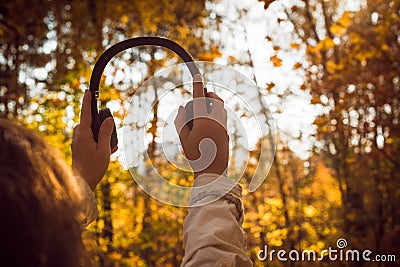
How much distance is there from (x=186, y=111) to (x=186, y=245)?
19cm

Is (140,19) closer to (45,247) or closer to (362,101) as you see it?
(362,101)

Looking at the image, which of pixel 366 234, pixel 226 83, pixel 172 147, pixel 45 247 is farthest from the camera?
pixel 366 234

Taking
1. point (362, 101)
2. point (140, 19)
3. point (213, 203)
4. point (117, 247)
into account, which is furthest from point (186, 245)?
point (140, 19)

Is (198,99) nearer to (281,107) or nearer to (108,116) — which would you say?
(108,116)

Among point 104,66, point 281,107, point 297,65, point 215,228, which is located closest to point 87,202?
point 215,228

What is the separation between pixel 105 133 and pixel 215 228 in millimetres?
208

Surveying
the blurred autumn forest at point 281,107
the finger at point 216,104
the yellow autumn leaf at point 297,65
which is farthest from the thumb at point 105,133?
the yellow autumn leaf at point 297,65

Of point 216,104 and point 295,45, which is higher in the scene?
point 295,45

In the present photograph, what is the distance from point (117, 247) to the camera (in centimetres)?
378

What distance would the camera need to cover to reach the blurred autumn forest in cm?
306

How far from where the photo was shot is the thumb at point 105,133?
Answer: 2.18ft

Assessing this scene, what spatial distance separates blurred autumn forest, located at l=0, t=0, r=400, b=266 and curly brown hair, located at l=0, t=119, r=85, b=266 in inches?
86.6

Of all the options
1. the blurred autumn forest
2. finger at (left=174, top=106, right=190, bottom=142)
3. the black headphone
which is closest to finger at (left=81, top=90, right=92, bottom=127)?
the black headphone

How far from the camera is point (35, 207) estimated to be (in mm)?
397
